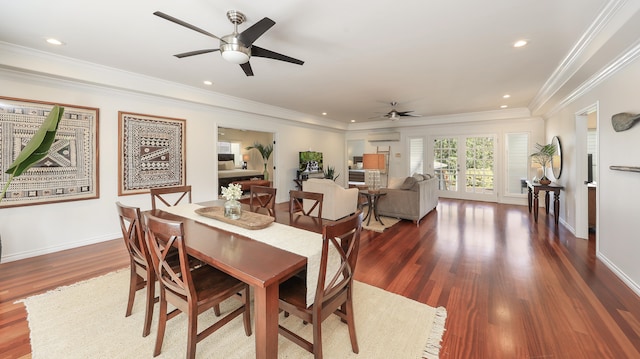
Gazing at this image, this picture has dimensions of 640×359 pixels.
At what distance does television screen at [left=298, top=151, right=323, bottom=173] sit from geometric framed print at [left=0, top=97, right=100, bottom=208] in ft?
14.8

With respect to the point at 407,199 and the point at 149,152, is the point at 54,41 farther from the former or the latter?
the point at 407,199

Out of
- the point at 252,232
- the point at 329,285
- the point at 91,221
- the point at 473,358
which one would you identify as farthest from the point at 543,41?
the point at 91,221

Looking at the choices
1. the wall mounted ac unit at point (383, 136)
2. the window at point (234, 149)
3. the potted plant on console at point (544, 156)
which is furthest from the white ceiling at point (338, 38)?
the window at point (234, 149)

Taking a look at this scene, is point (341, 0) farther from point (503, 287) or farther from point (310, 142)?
point (310, 142)

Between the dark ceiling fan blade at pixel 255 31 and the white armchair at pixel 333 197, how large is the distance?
9.19 feet

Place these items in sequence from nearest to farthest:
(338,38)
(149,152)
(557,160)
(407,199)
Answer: (338,38) → (149,152) → (557,160) → (407,199)

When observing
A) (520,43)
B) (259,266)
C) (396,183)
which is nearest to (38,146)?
(259,266)

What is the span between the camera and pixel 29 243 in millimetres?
3160

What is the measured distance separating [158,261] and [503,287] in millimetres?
2982

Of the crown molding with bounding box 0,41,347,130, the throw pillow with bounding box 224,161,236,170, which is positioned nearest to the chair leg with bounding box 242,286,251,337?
the crown molding with bounding box 0,41,347,130

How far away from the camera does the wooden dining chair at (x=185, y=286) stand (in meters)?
1.35

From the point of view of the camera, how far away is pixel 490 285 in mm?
2486

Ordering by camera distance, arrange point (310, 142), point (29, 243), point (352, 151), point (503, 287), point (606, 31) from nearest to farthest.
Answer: point (606, 31) < point (503, 287) < point (29, 243) < point (310, 142) < point (352, 151)

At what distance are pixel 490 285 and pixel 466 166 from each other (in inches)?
220
